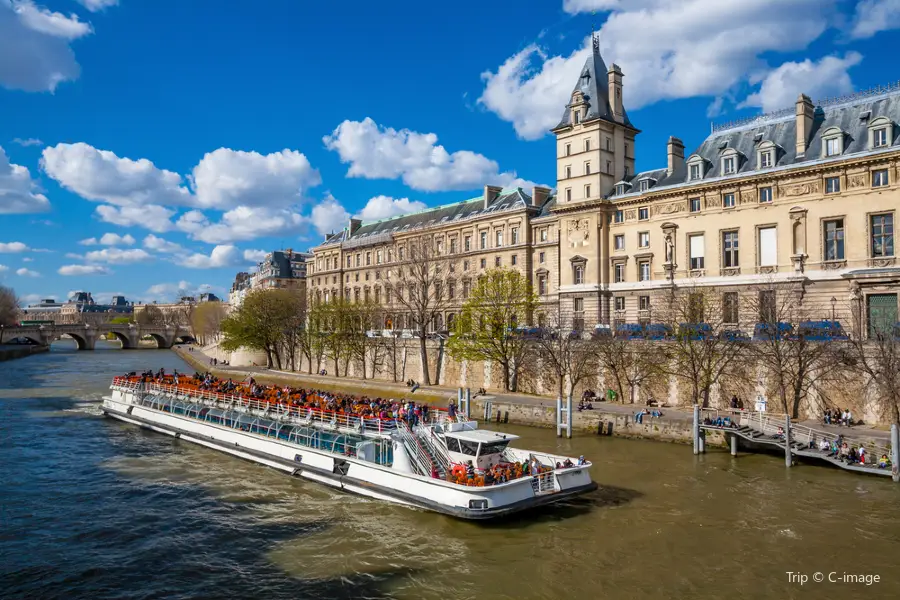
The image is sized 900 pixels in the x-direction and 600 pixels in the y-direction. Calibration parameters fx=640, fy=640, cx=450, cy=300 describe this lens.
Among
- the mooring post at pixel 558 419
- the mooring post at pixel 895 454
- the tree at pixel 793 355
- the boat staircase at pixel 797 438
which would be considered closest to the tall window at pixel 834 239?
the tree at pixel 793 355

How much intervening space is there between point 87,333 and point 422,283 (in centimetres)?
10440

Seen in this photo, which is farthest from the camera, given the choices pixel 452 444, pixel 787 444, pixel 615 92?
pixel 615 92

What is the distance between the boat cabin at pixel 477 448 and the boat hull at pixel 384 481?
1.78 meters

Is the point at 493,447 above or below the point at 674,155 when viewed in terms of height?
below

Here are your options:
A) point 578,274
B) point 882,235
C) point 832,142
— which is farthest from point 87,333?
point 882,235

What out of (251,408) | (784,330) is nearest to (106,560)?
(251,408)

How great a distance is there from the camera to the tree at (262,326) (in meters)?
78.6

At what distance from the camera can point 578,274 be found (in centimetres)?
5666

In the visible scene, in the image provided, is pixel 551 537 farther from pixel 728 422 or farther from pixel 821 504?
pixel 728 422

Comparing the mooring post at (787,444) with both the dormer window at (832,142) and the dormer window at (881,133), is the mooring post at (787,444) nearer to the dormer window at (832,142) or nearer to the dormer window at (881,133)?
the dormer window at (881,133)

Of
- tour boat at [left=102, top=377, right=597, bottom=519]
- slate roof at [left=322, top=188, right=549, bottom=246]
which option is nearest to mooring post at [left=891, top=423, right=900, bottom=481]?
tour boat at [left=102, top=377, right=597, bottom=519]

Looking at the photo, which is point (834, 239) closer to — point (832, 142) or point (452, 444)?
point (832, 142)

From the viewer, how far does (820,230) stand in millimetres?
42250

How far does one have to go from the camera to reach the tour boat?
21.6 metres
